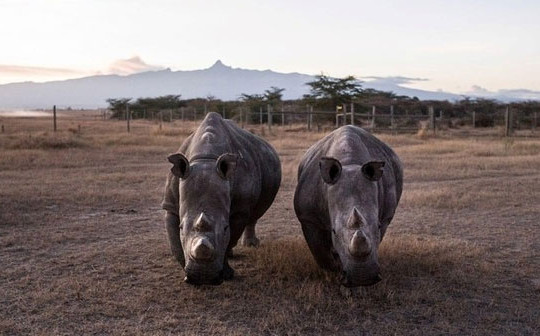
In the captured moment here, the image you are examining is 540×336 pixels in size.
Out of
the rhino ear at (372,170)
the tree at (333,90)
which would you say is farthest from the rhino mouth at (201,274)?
the tree at (333,90)

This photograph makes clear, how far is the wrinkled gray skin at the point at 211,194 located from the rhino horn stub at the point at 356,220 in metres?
1.14

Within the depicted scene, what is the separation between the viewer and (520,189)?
1291cm

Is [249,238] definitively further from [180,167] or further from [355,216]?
[355,216]

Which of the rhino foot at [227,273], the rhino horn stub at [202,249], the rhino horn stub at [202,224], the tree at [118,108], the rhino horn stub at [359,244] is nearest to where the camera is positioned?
the rhino horn stub at [359,244]

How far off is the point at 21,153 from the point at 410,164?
452 inches

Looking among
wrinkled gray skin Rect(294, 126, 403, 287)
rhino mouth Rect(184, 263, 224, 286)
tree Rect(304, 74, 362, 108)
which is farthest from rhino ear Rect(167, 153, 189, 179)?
tree Rect(304, 74, 362, 108)

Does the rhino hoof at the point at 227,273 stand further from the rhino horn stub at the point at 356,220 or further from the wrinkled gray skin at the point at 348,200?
the rhino horn stub at the point at 356,220

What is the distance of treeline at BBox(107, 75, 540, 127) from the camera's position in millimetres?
40125

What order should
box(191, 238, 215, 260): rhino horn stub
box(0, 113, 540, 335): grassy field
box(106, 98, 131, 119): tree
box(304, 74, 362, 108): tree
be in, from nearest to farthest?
box(191, 238, 215, 260): rhino horn stub, box(0, 113, 540, 335): grassy field, box(304, 74, 362, 108): tree, box(106, 98, 131, 119): tree

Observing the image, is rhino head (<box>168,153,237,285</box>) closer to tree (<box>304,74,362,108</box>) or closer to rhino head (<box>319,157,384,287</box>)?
rhino head (<box>319,157,384,287</box>)

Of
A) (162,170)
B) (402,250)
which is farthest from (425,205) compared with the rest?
(162,170)

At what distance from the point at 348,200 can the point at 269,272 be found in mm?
2042

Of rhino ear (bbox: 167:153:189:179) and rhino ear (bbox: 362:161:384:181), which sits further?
rhino ear (bbox: 167:153:189:179)

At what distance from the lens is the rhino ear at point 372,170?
5395 mm
